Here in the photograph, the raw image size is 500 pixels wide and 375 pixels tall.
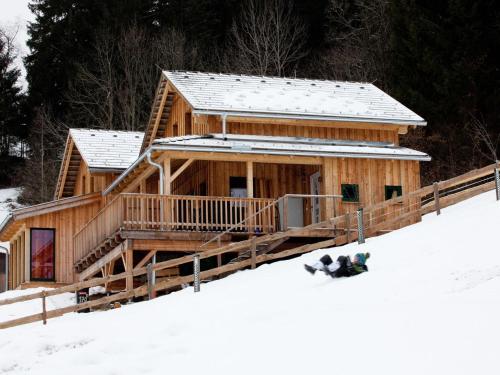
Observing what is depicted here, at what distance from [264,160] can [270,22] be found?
96.5 ft

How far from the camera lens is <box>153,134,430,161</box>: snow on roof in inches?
1213

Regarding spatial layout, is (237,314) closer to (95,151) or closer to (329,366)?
(329,366)

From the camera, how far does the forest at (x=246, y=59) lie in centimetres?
4528

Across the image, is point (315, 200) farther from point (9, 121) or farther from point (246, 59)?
point (9, 121)

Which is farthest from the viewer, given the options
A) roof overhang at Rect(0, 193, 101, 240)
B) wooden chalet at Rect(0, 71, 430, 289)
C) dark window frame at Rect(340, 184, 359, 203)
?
roof overhang at Rect(0, 193, 101, 240)

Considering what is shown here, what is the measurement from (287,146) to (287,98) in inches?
125

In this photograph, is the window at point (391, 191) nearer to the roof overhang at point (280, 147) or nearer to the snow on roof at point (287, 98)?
the roof overhang at point (280, 147)

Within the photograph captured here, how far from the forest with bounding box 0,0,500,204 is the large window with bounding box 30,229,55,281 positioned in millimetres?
12573

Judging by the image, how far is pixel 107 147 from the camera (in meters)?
41.8

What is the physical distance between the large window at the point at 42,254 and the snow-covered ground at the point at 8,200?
2273cm

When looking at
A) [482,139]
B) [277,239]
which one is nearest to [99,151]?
[277,239]

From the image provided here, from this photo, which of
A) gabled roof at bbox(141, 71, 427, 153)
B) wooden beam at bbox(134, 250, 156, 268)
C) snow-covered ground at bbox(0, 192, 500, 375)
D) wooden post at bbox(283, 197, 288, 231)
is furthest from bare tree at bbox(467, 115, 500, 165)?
snow-covered ground at bbox(0, 192, 500, 375)

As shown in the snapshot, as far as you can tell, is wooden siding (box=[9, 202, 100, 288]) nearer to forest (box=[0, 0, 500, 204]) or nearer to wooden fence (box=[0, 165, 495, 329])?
wooden fence (box=[0, 165, 495, 329])

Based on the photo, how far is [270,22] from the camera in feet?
197
